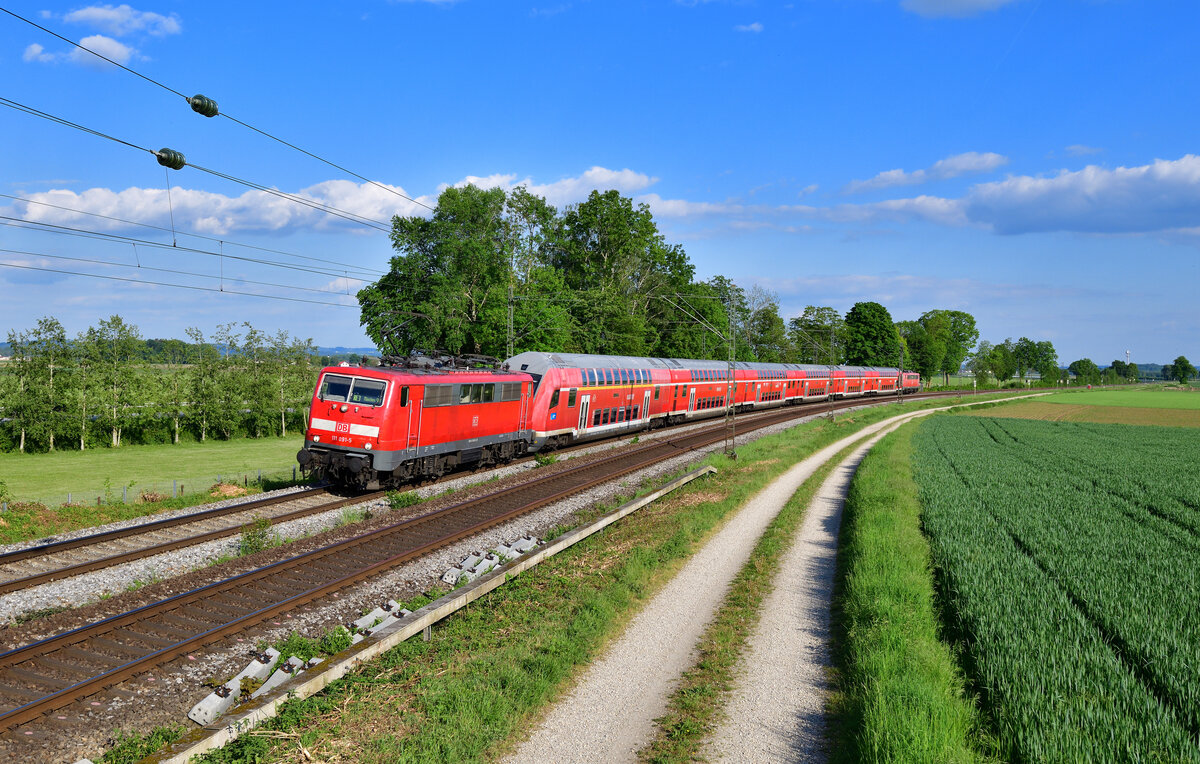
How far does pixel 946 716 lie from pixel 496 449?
21847 millimetres

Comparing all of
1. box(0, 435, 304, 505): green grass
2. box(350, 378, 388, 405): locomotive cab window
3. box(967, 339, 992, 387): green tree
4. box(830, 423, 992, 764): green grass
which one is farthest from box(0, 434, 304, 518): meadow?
Answer: box(967, 339, 992, 387): green tree

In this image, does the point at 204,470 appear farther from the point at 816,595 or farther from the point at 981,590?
the point at 981,590

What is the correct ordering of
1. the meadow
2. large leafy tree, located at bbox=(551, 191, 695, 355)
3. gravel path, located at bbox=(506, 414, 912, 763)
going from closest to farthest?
1. gravel path, located at bbox=(506, 414, 912, 763)
2. the meadow
3. large leafy tree, located at bbox=(551, 191, 695, 355)

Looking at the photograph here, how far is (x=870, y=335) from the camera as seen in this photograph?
129m

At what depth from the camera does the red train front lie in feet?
67.3

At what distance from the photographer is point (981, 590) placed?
36.6 ft

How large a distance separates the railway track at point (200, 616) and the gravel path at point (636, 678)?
5482 mm

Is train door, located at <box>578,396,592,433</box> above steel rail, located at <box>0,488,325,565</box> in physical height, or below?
above

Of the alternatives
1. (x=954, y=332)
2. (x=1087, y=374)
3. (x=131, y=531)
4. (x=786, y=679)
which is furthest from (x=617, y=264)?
(x=1087, y=374)

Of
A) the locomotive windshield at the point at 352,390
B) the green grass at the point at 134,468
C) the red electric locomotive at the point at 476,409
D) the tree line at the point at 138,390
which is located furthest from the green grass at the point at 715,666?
the tree line at the point at 138,390

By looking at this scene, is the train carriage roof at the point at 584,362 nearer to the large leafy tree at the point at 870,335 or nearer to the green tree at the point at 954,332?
the large leafy tree at the point at 870,335

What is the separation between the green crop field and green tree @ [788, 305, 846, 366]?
94.4 m

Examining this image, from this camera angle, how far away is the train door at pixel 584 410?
33.8m

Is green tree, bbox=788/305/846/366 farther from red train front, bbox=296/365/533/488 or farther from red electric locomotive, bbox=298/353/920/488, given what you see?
red train front, bbox=296/365/533/488
